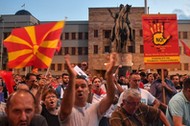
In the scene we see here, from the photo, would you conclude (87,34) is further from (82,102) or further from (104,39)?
(82,102)

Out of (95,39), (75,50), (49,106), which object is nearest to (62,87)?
(49,106)

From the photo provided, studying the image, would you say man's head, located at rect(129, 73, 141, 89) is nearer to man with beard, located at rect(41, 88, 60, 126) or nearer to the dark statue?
man with beard, located at rect(41, 88, 60, 126)

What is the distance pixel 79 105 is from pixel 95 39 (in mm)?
52420

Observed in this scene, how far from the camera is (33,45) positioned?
7.88 m

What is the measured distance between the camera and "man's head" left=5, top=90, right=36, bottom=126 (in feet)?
7.68

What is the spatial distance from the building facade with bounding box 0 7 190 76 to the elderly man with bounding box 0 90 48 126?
164 feet

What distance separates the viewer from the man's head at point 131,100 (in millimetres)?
3713

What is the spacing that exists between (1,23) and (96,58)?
18319 mm

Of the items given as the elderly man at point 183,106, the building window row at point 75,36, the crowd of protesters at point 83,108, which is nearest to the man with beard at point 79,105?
the crowd of protesters at point 83,108

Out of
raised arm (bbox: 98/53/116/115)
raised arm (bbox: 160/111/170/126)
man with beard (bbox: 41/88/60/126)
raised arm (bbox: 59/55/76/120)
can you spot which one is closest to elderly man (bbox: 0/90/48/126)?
raised arm (bbox: 59/55/76/120)

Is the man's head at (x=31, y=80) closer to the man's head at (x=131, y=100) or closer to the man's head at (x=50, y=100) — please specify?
the man's head at (x=50, y=100)

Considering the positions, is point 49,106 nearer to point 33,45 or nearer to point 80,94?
point 80,94

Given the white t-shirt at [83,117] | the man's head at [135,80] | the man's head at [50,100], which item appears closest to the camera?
the white t-shirt at [83,117]

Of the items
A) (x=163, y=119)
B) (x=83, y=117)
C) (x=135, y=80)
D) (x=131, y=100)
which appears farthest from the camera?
(x=135, y=80)
